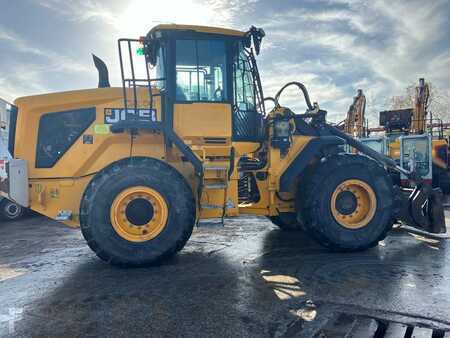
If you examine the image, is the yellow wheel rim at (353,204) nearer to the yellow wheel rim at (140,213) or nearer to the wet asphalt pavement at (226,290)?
the wet asphalt pavement at (226,290)

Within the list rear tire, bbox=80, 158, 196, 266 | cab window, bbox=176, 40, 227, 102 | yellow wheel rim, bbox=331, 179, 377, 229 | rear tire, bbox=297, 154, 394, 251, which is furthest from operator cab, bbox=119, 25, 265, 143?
yellow wheel rim, bbox=331, 179, 377, 229

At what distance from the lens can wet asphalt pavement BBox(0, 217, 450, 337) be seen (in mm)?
3178

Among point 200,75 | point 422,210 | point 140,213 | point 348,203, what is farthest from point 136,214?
point 422,210

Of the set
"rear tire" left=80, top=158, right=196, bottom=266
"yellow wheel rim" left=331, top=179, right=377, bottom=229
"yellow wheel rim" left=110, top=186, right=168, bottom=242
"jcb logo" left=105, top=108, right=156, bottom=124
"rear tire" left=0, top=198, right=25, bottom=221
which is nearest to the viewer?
"rear tire" left=80, top=158, right=196, bottom=266

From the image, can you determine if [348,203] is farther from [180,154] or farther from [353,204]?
[180,154]

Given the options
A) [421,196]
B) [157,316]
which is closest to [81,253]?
[157,316]

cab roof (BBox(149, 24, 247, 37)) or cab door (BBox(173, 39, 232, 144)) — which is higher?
cab roof (BBox(149, 24, 247, 37))

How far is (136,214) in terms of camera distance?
4.68 meters

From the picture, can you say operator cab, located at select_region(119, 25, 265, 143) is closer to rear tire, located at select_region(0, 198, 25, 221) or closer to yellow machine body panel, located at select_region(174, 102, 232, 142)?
yellow machine body panel, located at select_region(174, 102, 232, 142)

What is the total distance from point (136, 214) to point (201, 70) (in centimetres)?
218

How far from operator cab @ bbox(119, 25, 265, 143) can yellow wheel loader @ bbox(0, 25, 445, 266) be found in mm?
14

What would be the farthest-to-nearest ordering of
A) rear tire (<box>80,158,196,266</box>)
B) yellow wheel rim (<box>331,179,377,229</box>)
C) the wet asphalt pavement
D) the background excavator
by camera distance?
1. the background excavator
2. yellow wheel rim (<box>331,179,377,229</box>)
3. rear tire (<box>80,158,196,266</box>)
4. the wet asphalt pavement

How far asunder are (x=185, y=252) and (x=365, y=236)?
259 cm

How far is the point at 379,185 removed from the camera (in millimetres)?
5383
